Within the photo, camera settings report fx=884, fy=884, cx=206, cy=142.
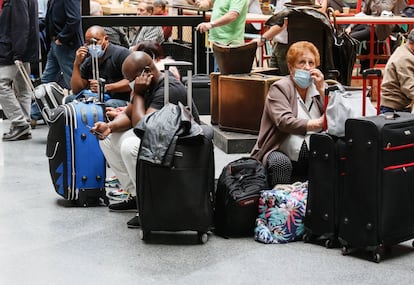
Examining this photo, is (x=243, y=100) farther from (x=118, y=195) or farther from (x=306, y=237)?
(x=306, y=237)

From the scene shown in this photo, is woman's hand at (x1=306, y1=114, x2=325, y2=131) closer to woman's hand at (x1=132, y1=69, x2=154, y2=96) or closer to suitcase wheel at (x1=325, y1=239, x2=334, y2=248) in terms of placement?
suitcase wheel at (x1=325, y1=239, x2=334, y2=248)

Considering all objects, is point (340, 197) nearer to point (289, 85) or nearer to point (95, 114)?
point (289, 85)

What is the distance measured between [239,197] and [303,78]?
91cm

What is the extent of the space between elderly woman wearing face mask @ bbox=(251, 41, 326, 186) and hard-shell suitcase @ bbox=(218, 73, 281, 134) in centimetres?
174

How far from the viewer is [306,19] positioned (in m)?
7.94

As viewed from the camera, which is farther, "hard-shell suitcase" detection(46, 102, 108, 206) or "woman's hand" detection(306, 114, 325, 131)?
"hard-shell suitcase" detection(46, 102, 108, 206)

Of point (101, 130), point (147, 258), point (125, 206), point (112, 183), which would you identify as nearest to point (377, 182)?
point (147, 258)

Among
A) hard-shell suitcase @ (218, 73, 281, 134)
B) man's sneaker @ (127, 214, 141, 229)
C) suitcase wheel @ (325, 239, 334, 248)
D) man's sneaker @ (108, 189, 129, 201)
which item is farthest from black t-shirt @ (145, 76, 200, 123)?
hard-shell suitcase @ (218, 73, 281, 134)

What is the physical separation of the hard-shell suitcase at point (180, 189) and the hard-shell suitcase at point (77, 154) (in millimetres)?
1039

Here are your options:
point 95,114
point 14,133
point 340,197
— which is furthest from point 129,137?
point 14,133

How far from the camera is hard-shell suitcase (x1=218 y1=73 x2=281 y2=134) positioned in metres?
7.55

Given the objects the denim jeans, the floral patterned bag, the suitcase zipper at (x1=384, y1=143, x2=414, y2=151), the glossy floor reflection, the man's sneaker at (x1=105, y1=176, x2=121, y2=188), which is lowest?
the glossy floor reflection

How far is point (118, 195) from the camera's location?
6.46 meters

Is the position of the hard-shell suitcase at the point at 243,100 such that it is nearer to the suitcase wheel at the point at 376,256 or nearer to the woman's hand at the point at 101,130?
the woman's hand at the point at 101,130
